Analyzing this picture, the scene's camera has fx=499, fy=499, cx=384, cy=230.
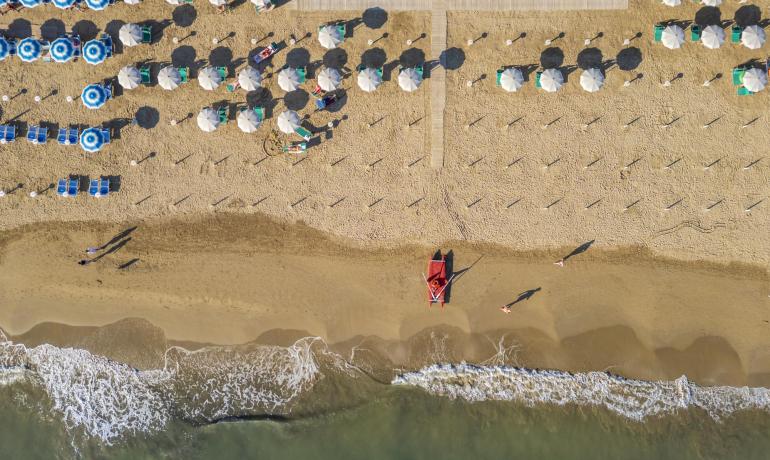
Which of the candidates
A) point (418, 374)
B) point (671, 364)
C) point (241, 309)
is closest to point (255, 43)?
point (241, 309)

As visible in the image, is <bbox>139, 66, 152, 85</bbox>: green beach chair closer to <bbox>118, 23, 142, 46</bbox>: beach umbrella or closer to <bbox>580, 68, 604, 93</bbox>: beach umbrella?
<bbox>118, 23, 142, 46</bbox>: beach umbrella

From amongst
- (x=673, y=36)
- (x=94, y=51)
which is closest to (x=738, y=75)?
(x=673, y=36)

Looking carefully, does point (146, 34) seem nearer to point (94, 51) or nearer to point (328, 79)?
point (94, 51)

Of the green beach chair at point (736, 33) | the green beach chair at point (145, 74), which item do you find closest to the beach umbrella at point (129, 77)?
the green beach chair at point (145, 74)

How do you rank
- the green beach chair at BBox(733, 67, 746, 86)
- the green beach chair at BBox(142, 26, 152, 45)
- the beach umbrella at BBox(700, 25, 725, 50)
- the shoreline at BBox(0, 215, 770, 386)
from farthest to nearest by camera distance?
the shoreline at BBox(0, 215, 770, 386) → the green beach chair at BBox(733, 67, 746, 86) → the green beach chair at BBox(142, 26, 152, 45) → the beach umbrella at BBox(700, 25, 725, 50)

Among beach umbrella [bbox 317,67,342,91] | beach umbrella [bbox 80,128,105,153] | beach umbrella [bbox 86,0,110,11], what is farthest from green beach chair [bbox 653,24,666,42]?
beach umbrella [bbox 80,128,105,153]

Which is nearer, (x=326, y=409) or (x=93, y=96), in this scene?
(x=93, y=96)

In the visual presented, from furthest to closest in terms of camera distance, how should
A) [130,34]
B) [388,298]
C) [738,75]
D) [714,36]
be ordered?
[388,298] < [738,75] < [130,34] < [714,36]
